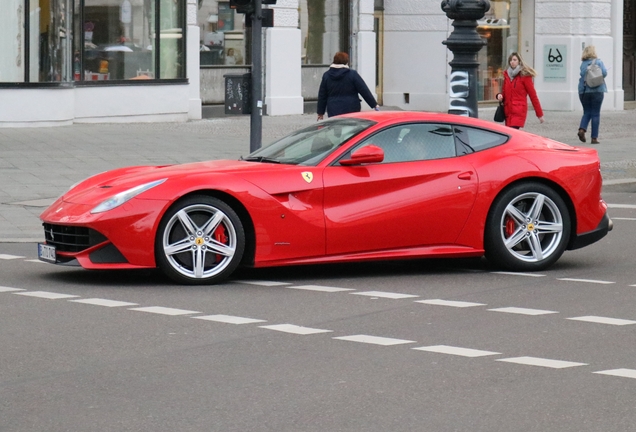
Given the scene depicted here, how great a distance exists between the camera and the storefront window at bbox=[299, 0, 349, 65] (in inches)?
1222

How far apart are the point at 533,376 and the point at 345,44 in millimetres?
25764

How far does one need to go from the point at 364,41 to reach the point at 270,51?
9.48ft

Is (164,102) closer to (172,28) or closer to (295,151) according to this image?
(172,28)

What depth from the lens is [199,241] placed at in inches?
361

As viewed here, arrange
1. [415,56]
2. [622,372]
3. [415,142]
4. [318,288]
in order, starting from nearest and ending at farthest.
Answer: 1. [622,372]
2. [318,288]
3. [415,142]
4. [415,56]

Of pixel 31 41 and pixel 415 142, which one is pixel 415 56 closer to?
pixel 31 41

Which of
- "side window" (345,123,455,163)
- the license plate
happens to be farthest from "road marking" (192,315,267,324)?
"side window" (345,123,455,163)

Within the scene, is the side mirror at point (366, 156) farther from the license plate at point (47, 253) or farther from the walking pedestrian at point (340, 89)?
the walking pedestrian at point (340, 89)

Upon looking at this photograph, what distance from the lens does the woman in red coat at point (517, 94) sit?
2014 cm

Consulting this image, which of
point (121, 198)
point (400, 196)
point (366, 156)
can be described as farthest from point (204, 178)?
point (400, 196)

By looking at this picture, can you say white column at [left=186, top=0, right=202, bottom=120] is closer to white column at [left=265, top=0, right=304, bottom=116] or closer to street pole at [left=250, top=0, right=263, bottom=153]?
white column at [left=265, top=0, right=304, bottom=116]

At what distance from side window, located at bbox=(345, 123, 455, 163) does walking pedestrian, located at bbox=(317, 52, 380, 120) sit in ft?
25.2

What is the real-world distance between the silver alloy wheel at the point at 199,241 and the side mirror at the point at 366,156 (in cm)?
101

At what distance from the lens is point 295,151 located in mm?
9969
